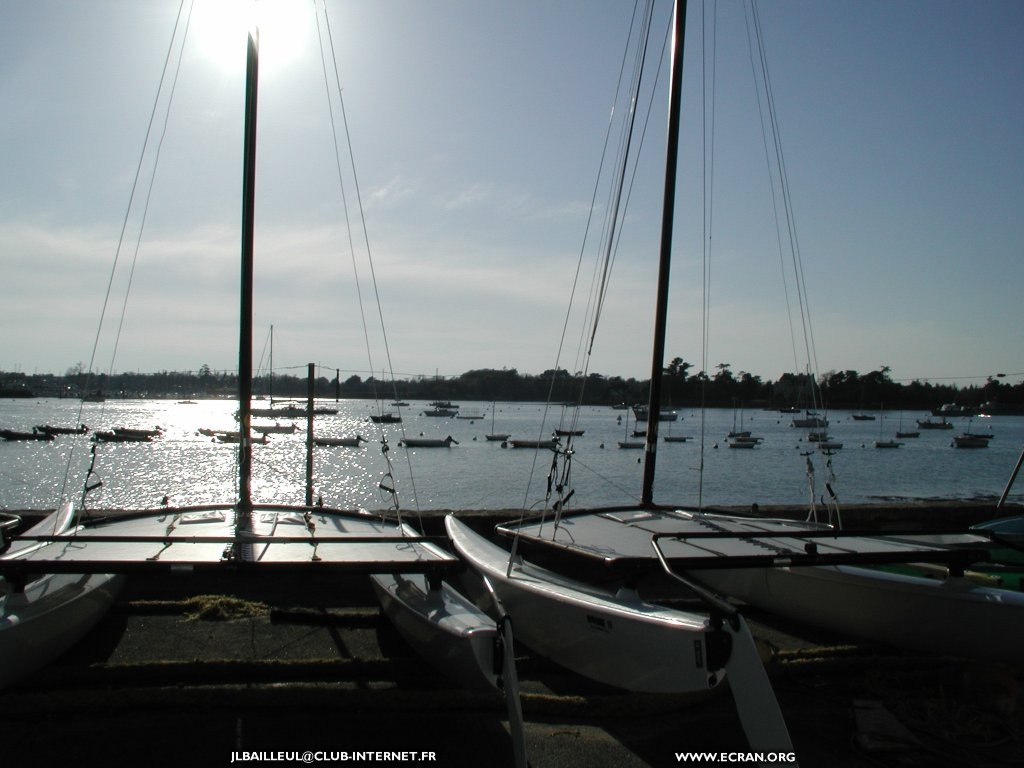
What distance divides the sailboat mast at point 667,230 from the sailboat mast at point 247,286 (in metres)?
4.91

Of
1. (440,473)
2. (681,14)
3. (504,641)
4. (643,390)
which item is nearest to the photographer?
(504,641)

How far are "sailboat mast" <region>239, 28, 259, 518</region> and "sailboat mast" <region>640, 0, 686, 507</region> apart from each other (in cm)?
491

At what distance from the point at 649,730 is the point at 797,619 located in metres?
2.79

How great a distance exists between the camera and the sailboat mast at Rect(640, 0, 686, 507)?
10508 mm

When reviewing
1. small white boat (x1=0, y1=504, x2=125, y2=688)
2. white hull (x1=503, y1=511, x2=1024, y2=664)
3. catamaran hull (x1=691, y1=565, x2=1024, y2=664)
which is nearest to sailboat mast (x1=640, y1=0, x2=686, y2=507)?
white hull (x1=503, y1=511, x2=1024, y2=664)

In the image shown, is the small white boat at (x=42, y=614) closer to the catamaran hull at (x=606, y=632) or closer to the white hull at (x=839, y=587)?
the catamaran hull at (x=606, y=632)

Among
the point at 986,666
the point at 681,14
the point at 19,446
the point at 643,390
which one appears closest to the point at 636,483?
the point at 681,14

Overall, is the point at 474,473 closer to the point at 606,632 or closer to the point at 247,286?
the point at 247,286

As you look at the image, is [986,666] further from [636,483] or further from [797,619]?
[636,483]

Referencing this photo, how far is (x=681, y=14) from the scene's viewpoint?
1112cm

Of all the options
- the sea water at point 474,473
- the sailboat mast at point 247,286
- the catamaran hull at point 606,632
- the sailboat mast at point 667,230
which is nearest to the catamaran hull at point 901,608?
the catamaran hull at point 606,632

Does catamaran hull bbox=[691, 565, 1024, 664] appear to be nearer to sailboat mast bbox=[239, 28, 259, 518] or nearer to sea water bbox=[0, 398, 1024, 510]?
sailboat mast bbox=[239, 28, 259, 518]

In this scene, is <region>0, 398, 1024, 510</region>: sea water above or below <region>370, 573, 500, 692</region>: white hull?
below

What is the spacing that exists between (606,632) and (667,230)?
6.69 m
